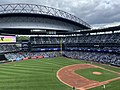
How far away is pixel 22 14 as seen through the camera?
81.1 meters

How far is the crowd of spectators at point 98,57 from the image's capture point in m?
61.5

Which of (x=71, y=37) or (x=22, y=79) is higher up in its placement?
(x=71, y=37)

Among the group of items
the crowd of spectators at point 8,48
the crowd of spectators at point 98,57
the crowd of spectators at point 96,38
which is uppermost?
the crowd of spectators at point 96,38

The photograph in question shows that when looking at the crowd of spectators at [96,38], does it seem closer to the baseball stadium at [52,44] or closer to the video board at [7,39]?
the baseball stadium at [52,44]

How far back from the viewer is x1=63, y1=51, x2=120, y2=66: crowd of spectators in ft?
202

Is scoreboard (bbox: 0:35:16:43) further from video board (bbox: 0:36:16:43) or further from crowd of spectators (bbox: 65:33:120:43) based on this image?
crowd of spectators (bbox: 65:33:120:43)

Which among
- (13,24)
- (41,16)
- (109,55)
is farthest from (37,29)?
(109,55)

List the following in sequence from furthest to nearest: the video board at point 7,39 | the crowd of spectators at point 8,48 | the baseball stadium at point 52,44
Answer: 1. the crowd of spectators at point 8,48
2. the video board at point 7,39
3. the baseball stadium at point 52,44

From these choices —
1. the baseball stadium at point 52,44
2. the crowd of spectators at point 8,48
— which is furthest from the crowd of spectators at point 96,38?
the crowd of spectators at point 8,48

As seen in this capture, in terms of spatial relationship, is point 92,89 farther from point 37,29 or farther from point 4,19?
point 4,19

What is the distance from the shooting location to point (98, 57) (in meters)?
70.4

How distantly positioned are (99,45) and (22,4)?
4930 cm

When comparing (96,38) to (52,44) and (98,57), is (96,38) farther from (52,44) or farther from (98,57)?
(52,44)

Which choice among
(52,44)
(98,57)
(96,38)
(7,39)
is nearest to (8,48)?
(7,39)
